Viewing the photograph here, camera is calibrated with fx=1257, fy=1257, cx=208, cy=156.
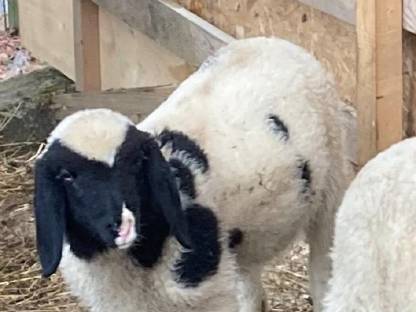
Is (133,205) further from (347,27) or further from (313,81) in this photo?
(347,27)

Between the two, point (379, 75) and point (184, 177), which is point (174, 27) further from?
point (184, 177)

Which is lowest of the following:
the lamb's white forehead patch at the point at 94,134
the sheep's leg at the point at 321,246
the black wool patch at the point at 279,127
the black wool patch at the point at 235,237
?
the sheep's leg at the point at 321,246

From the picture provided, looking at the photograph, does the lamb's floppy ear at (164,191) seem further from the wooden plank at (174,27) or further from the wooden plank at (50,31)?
the wooden plank at (50,31)

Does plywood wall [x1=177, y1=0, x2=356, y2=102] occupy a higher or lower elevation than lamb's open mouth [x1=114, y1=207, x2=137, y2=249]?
lower

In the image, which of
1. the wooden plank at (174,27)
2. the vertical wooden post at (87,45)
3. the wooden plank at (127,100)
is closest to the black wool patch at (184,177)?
the wooden plank at (174,27)

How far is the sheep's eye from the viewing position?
178 inches

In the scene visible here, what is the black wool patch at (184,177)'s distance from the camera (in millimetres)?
4945

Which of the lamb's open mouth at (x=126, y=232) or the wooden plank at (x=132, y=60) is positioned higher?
the lamb's open mouth at (x=126, y=232)

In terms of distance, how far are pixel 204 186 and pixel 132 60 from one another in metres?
4.11

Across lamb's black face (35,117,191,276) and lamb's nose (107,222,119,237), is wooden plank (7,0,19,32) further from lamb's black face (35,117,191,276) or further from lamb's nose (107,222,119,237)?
lamb's nose (107,222,119,237)

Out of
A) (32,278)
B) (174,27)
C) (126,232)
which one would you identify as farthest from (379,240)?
(174,27)

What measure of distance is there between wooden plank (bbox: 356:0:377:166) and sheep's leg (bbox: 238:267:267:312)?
0.77 meters

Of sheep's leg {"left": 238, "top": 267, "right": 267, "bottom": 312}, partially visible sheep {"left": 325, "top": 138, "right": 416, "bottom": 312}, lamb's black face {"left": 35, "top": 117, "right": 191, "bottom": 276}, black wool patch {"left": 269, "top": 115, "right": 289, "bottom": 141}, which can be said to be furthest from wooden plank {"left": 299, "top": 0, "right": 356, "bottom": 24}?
partially visible sheep {"left": 325, "top": 138, "right": 416, "bottom": 312}

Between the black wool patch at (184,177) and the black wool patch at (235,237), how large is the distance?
295 mm
